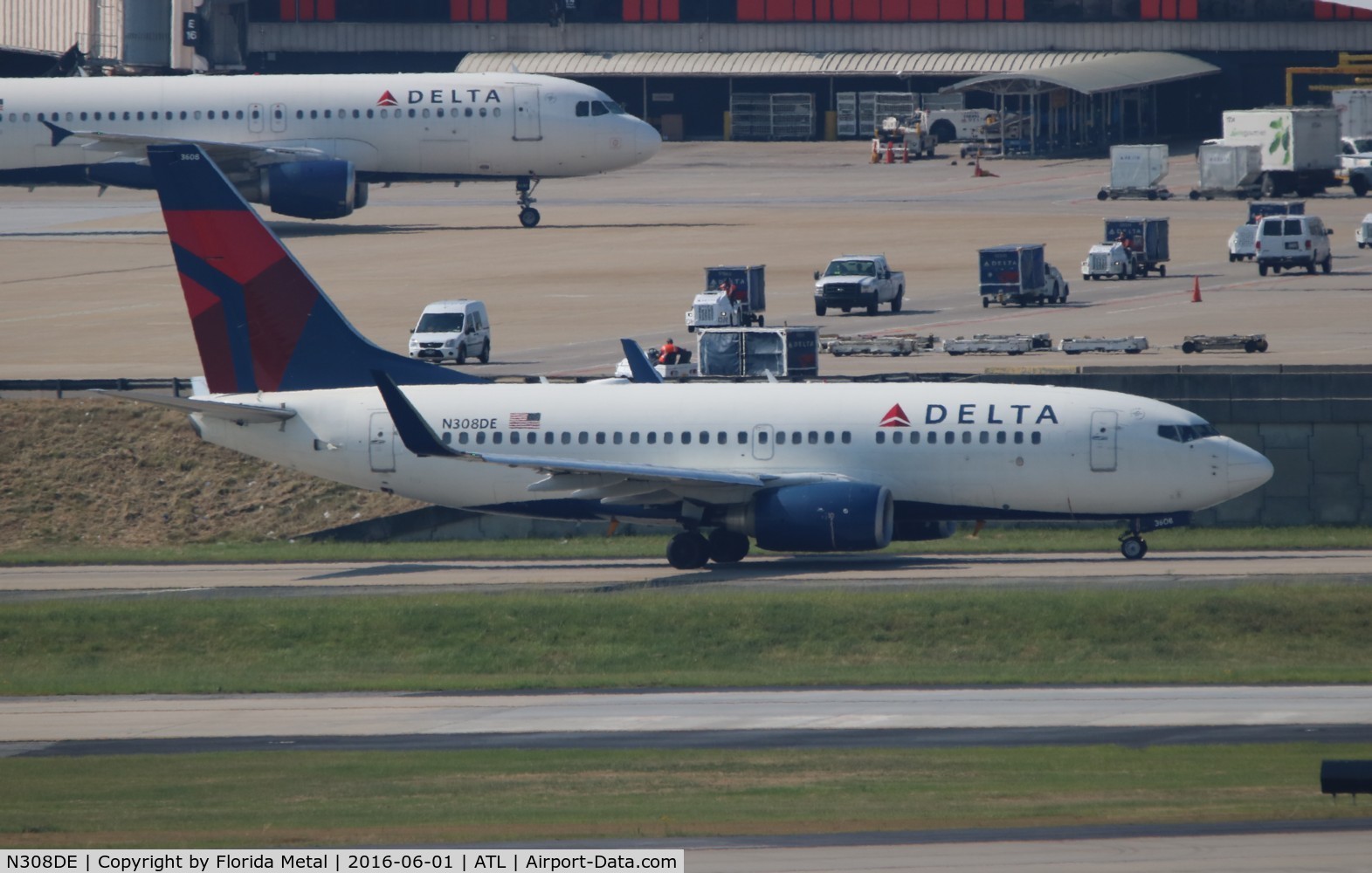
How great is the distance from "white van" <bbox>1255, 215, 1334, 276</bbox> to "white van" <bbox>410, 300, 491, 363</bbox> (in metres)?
35.2

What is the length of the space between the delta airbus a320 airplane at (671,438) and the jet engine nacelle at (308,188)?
43111mm

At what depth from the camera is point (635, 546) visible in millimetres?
48844

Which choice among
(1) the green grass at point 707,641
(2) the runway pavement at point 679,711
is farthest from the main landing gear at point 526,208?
(2) the runway pavement at point 679,711

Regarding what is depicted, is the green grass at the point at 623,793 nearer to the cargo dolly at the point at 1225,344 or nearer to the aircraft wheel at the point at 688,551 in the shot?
the aircraft wheel at the point at 688,551

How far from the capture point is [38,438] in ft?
190

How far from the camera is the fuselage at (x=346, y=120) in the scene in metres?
93.4

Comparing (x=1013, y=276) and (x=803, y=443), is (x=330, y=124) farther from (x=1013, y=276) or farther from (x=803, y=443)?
(x=803, y=443)

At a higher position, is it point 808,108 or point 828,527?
point 808,108

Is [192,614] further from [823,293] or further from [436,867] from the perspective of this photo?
[823,293]

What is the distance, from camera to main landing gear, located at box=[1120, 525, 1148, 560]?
1715 inches

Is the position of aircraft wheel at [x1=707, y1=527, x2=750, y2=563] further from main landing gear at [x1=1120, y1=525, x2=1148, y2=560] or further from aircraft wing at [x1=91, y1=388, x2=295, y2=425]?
aircraft wing at [x1=91, y1=388, x2=295, y2=425]

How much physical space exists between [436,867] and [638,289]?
198 feet

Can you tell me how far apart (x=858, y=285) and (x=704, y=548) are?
3187 centimetres

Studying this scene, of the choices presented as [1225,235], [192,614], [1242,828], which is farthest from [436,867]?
[1225,235]
